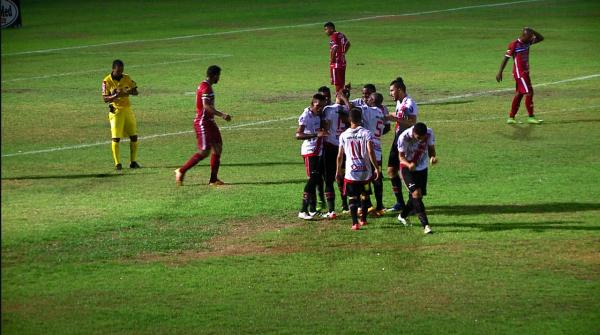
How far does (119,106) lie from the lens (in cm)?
2238

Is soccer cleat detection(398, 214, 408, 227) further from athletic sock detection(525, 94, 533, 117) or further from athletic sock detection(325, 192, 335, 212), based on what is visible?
athletic sock detection(525, 94, 533, 117)

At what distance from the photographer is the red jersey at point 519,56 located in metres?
27.2

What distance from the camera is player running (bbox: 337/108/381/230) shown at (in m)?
16.2

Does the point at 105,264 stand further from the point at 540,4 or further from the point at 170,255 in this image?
the point at 540,4

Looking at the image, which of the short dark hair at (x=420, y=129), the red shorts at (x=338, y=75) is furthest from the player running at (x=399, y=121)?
the red shorts at (x=338, y=75)

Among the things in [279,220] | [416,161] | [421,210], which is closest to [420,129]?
[416,161]

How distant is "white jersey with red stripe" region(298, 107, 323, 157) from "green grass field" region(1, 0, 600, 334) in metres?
1.07

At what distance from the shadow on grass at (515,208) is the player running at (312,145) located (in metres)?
1.87

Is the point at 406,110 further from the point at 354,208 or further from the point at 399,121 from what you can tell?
the point at 354,208

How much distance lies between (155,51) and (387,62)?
10.5 meters

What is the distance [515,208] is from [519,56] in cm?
990

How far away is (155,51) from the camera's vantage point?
47.1 m

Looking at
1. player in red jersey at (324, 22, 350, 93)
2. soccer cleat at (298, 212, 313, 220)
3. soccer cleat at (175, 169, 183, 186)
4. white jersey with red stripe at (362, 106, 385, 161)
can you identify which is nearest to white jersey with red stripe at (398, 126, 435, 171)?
white jersey with red stripe at (362, 106, 385, 161)

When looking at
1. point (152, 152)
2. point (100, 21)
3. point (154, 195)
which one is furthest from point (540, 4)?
point (154, 195)
